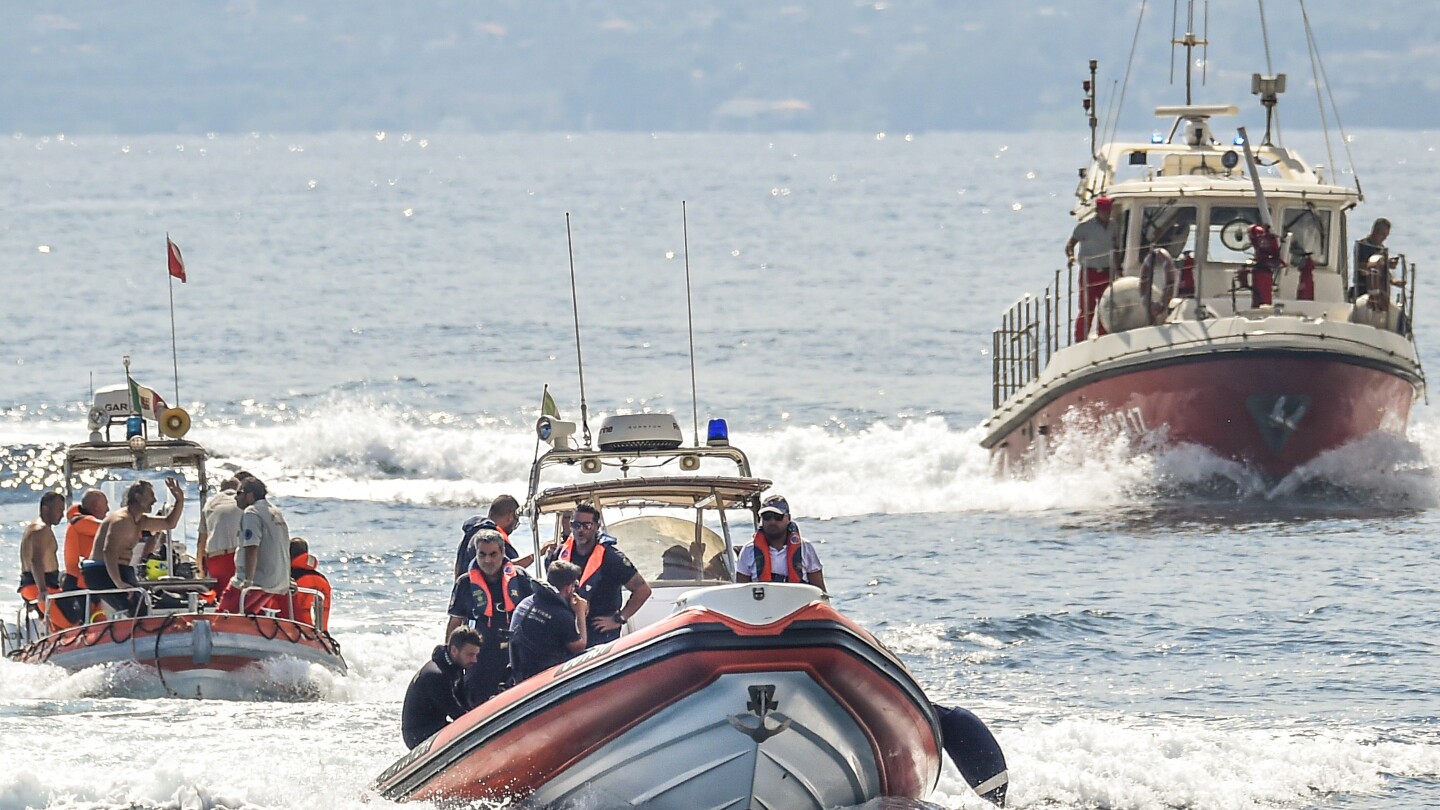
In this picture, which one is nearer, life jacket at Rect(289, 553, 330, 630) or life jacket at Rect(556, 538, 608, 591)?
life jacket at Rect(556, 538, 608, 591)

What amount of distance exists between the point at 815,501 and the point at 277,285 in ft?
99.9

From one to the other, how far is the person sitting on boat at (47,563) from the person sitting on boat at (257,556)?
111 centimetres

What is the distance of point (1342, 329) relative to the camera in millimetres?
22734

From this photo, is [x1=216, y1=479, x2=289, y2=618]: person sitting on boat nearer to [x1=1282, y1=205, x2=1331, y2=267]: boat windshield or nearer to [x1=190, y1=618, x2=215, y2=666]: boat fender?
[x1=190, y1=618, x2=215, y2=666]: boat fender

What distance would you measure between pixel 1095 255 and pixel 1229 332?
3022mm

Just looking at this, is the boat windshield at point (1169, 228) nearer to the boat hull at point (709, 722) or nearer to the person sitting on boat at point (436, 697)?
the person sitting on boat at point (436, 697)

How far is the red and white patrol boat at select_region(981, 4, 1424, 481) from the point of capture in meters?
22.8

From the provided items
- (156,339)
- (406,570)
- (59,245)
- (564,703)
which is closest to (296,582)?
(406,570)

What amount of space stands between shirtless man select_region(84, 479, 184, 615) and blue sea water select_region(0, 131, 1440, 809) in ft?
2.69

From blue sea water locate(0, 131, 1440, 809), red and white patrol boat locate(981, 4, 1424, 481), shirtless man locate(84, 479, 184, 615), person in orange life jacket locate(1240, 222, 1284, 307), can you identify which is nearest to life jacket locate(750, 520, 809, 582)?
blue sea water locate(0, 131, 1440, 809)

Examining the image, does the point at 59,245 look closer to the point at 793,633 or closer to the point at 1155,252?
the point at 1155,252

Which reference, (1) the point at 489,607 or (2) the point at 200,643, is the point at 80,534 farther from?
(1) the point at 489,607

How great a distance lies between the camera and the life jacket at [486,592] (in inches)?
502

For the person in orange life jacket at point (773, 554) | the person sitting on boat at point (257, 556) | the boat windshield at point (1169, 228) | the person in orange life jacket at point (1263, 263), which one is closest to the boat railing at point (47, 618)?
the person sitting on boat at point (257, 556)
